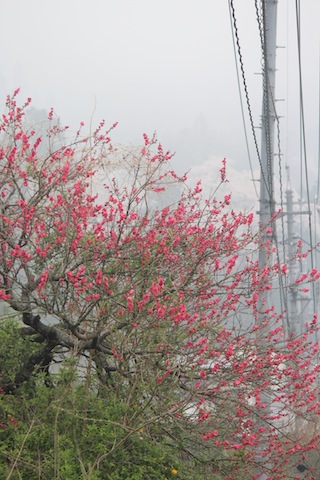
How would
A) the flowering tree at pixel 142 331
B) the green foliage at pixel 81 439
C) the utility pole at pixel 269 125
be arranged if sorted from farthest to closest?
the utility pole at pixel 269 125 → the flowering tree at pixel 142 331 → the green foliage at pixel 81 439

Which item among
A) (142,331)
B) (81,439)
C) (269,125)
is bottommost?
(81,439)

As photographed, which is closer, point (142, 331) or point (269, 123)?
point (142, 331)

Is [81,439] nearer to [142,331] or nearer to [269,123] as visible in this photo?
[142,331]

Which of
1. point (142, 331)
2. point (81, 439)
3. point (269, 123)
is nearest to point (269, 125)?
point (269, 123)

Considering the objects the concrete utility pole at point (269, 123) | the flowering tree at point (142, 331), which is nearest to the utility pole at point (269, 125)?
the concrete utility pole at point (269, 123)

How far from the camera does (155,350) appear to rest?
317 inches

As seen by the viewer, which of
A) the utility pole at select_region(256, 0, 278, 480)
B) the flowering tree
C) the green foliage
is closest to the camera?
the green foliage

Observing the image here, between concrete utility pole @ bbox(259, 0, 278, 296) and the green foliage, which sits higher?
concrete utility pole @ bbox(259, 0, 278, 296)

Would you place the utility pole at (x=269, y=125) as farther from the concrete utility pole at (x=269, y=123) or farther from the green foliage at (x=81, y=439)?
the green foliage at (x=81, y=439)

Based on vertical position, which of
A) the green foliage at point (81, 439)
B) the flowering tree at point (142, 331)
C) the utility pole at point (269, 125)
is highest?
the utility pole at point (269, 125)

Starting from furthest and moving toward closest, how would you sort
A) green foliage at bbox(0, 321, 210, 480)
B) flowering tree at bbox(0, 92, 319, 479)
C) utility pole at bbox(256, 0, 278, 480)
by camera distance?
utility pole at bbox(256, 0, 278, 480) < flowering tree at bbox(0, 92, 319, 479) < green foliage at bbox(0, 321, 210, 480)

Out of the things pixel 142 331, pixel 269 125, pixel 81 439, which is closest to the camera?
pixel 81 439

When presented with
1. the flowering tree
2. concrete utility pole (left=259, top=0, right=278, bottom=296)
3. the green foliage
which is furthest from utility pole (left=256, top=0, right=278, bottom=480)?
the green foliage

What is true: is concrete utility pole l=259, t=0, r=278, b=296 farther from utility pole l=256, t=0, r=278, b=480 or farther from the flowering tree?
the flowering tree
